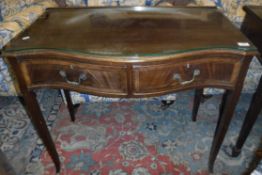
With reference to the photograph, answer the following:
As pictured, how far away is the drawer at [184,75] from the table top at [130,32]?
0.06 metres

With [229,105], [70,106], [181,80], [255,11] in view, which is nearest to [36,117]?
[70,106]

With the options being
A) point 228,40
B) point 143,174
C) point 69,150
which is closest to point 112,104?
point 69,150

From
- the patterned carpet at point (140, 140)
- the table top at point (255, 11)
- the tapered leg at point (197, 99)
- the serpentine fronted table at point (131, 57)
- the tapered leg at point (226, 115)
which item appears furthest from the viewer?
the tapered leg at point (197, 99)

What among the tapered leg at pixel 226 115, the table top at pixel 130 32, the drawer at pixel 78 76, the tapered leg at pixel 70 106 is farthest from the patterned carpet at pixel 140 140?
the table top at pixel 130 32

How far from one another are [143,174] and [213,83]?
68 cm

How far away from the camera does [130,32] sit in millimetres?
886

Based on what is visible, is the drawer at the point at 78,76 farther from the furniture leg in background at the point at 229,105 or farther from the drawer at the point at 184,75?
the furniture leg in background at the point at 229,105

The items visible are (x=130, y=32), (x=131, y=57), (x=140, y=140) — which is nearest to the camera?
(x=131, y=57)

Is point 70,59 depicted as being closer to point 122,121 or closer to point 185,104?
point 122,121

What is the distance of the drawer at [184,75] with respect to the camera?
77cm

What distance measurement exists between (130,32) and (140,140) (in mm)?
789

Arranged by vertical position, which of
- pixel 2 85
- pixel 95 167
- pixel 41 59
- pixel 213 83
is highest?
pixel 41 59

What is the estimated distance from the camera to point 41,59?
784mm

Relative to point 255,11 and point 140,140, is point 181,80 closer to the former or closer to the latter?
point 255,11
